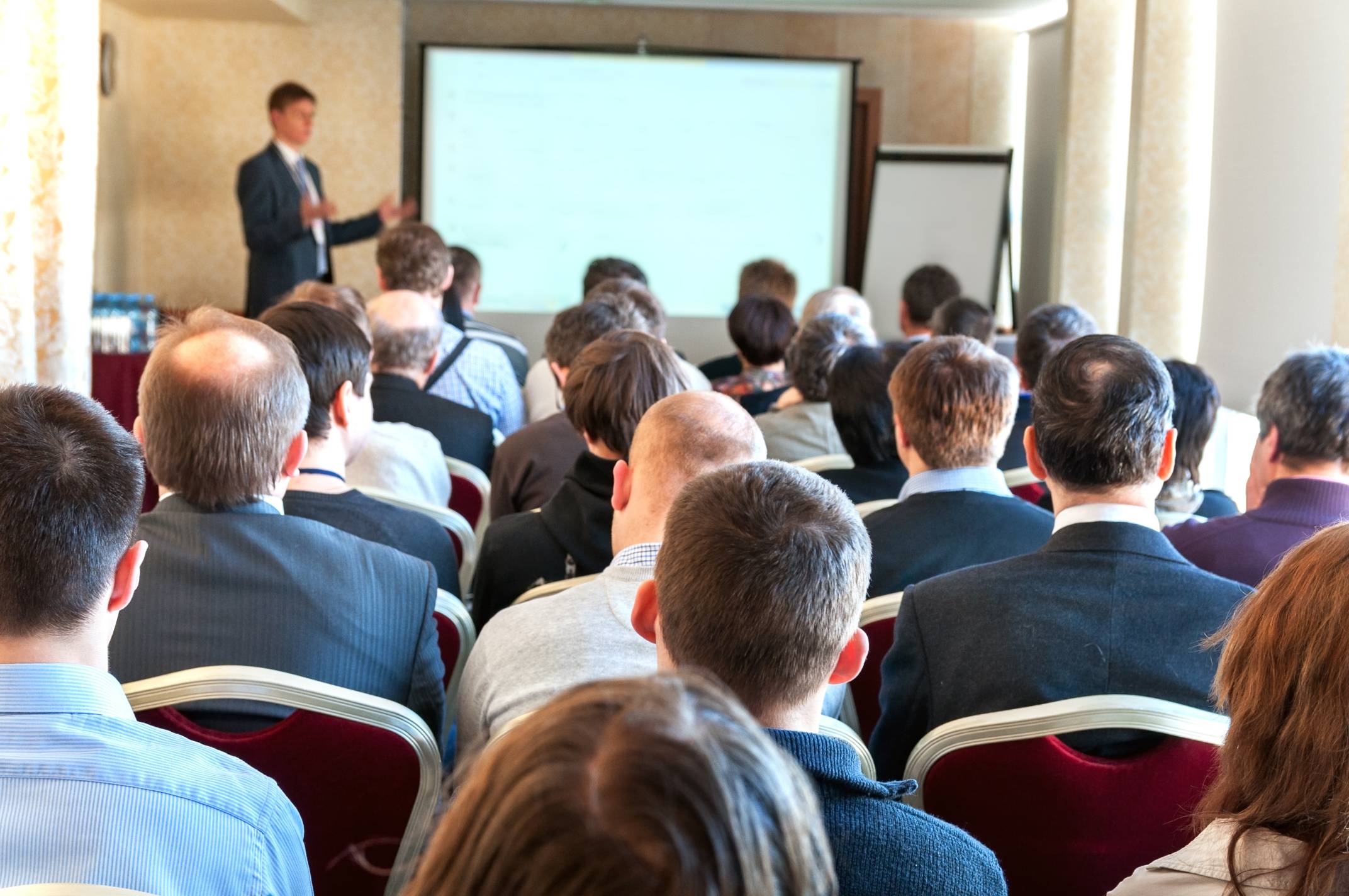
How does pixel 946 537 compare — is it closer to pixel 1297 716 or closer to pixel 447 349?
pixel 1297 716

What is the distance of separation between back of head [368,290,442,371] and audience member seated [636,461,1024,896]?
8.79 feet

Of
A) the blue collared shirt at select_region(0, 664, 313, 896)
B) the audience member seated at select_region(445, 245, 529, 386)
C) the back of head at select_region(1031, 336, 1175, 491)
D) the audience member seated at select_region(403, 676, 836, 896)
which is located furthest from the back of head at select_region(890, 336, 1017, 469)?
the audience member seated at select_region(445, 245, 529, 386)

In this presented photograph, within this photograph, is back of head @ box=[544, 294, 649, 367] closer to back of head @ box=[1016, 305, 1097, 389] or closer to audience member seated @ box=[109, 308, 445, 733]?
back of head @ box=[1016, 305, 1097, 389]

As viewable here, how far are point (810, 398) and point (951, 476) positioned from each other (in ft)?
4.89

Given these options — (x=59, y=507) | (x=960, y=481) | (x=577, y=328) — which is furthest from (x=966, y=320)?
(x=59, y=507)

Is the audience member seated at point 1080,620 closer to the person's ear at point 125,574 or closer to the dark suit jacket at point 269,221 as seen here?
the person's ear at point 125,574

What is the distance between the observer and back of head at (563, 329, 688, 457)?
262 cm

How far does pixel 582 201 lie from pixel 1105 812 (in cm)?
769

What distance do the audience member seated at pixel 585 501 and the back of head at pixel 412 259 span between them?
7.39 feet

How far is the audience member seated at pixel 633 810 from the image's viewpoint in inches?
21.1

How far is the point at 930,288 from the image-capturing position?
19.3ft

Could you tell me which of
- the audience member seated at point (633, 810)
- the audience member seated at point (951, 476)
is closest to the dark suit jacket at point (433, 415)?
the audience member seated at point (951, 476)

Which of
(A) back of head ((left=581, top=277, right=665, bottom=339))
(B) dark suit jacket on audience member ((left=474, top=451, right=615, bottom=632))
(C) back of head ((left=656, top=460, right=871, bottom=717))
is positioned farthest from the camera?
(A) back of head ((left=581, top=277, right=665, bottom=339))

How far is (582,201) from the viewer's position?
890 cm
